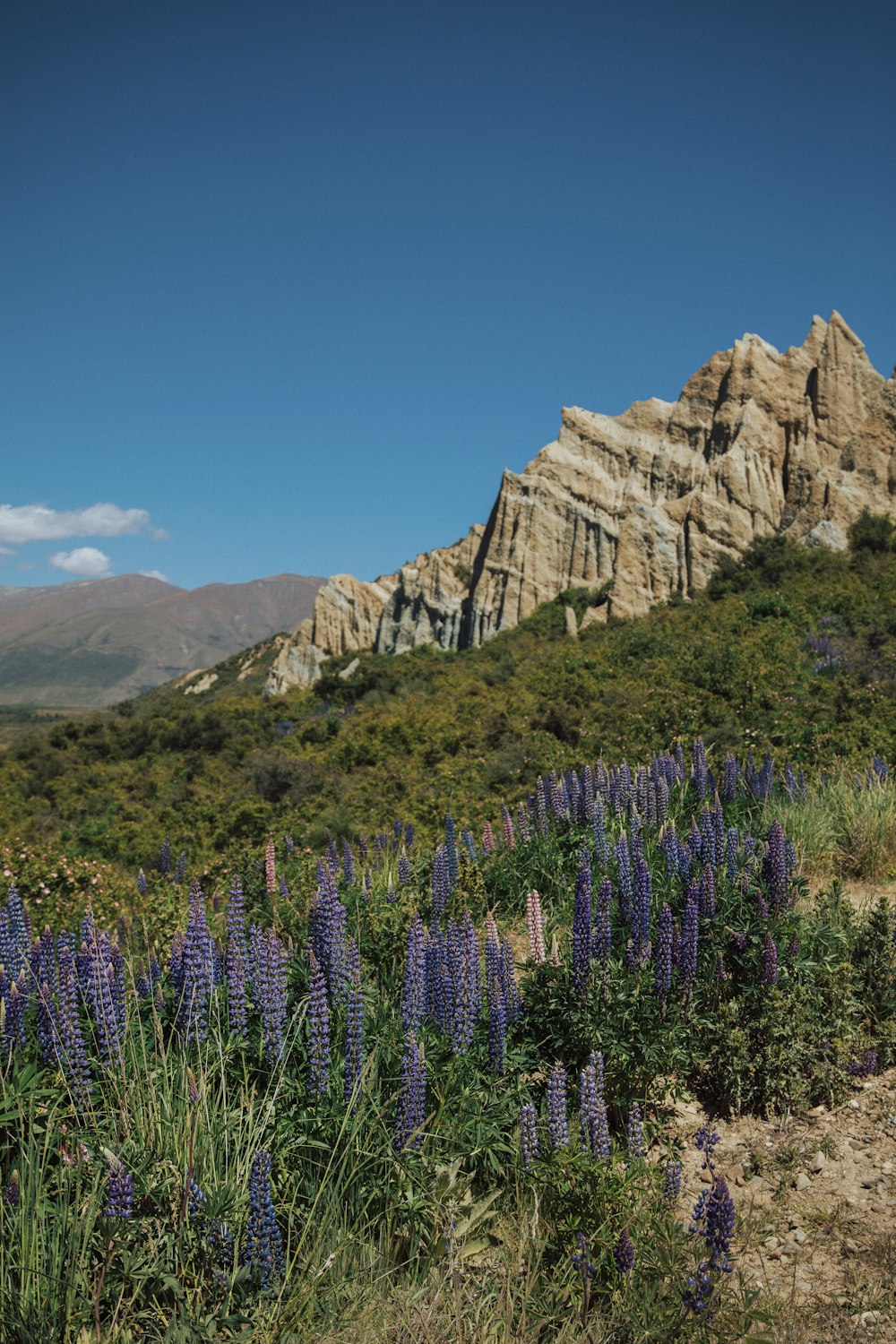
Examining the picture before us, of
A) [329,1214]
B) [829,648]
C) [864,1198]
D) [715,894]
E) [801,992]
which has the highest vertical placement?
[829,648]

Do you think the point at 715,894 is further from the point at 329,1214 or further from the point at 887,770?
the point at 887,770

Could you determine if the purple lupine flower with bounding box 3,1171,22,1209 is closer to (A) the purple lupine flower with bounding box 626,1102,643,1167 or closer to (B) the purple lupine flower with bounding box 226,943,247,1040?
(B) the purple lupine flower with bounding box 226,943,247,1040

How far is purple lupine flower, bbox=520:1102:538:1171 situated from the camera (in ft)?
11.0

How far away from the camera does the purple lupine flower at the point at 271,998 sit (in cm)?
348

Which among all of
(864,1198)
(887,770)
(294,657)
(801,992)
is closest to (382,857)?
(801,992)

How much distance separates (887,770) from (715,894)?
527 cm

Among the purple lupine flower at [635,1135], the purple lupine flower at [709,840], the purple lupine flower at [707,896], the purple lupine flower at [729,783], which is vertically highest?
the purple lupine flower at [729,783]

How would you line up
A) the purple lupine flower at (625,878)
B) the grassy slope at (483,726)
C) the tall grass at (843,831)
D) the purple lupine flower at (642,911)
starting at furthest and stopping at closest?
the grassy slope at (483,726)
the tall grass at (843,831)
the purple lupine flower at (625,878)
the purple lupine flower at (642,911)

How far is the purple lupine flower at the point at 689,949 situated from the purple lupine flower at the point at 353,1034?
5.60 feet

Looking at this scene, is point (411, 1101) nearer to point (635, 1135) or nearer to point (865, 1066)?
point (635, 1135)

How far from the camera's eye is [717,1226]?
2748 millimetres

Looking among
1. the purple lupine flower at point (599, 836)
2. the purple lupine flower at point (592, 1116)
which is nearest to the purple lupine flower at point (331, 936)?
the purple lupine flower at point (592, 1116)

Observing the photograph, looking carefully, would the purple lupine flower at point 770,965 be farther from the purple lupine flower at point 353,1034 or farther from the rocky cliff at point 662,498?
the rocky cliff at point 662,498

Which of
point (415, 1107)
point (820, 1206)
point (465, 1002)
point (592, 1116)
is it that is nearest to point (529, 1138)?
point (592, 1116)
